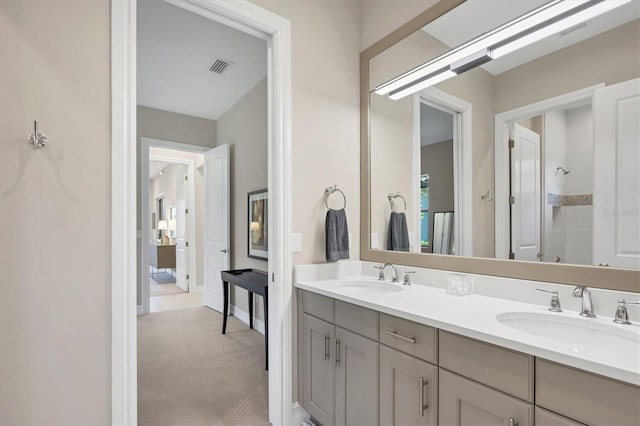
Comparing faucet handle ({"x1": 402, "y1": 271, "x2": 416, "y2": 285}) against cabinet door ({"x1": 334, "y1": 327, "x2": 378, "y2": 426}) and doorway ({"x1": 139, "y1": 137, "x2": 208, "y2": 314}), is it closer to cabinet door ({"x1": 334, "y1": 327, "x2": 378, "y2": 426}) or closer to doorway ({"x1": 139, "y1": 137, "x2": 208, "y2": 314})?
cabinet door ({"x1": 334, "y1": 327, "x2": 378, "y2": 426})

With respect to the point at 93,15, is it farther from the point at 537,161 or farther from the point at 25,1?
the point at 537,161

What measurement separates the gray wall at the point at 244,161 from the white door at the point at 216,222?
0.10 meters

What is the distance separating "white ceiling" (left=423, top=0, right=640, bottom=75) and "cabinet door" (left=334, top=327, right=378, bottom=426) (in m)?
1.55

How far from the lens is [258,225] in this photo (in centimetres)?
378

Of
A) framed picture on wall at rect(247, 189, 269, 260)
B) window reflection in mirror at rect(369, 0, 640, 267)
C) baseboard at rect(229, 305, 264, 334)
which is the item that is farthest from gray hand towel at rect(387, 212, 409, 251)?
baseboard at rect(229, 305, 264, 334)

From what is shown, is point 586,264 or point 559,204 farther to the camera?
point 559,204

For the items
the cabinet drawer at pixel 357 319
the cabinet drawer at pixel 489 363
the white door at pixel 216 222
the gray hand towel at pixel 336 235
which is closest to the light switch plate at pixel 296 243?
the gray hand towel at pixel 336 235

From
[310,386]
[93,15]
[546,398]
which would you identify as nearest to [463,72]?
[546,398]

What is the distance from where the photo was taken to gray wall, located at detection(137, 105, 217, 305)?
172 inches

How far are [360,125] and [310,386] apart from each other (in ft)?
5.88

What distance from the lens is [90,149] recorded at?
141 centimetres

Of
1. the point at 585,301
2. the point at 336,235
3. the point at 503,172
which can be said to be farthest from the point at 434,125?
the point at 585,301

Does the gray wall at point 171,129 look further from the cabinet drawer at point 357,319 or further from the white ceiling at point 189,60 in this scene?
the cabinet drawer at point 357,319

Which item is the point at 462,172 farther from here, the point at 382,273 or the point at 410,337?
the point at 410,337
